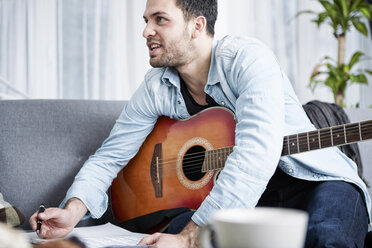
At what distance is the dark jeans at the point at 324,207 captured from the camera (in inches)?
43.4

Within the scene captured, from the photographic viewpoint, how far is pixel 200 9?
1.60m

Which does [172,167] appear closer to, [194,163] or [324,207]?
[194,163]

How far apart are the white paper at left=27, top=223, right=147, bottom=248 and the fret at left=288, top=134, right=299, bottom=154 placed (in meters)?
0.52

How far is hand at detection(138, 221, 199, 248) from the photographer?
1068mm

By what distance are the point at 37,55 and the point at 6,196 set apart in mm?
1827

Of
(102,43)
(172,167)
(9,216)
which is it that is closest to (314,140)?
(172,167)

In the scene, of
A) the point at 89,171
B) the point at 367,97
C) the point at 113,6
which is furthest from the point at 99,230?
the point at 367,97

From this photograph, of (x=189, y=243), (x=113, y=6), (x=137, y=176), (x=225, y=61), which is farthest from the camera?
(x=113, y=6)

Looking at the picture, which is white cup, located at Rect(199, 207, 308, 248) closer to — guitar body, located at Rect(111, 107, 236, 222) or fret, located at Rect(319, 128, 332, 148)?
fret, located at Rect(319, 128, 332, 148)

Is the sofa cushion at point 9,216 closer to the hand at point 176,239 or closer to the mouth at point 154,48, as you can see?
the hand at point 176,239

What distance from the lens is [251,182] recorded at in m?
1.16

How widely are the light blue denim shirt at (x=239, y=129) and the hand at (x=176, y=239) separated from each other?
35 millimetres

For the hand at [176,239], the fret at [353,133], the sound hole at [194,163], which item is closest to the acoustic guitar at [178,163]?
the sound hole at [194,163]

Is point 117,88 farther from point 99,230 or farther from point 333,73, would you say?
point 99,230
